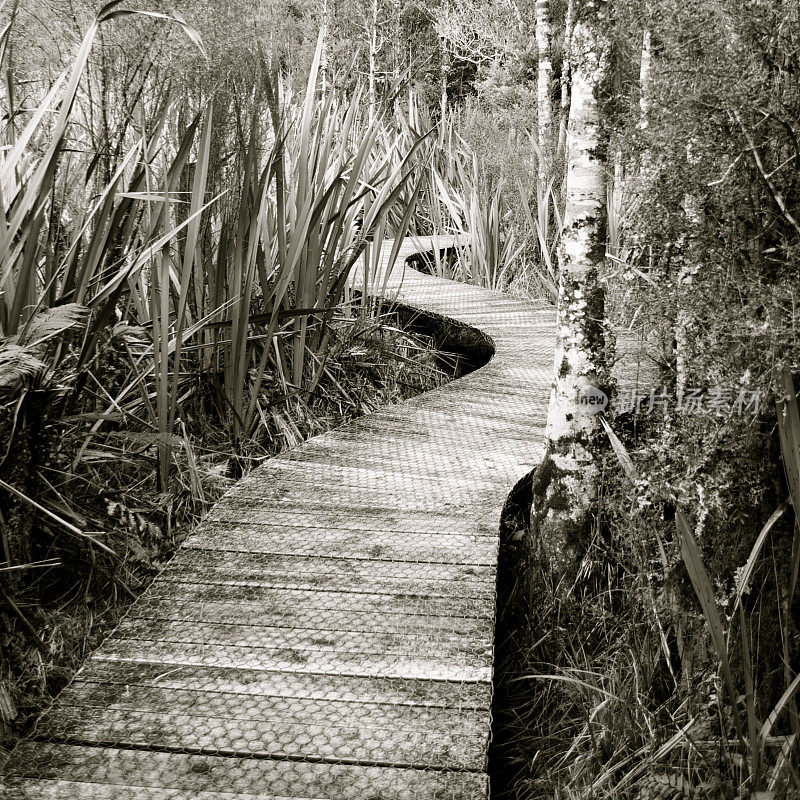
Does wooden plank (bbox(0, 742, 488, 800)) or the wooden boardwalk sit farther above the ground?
the wooden boardwalk

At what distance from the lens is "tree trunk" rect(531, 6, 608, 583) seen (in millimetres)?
1986

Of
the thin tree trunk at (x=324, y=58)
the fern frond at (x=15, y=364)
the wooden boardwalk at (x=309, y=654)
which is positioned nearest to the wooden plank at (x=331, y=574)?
the wooden boardwalk at (x=309, y=654)

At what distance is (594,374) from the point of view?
203 centimetres

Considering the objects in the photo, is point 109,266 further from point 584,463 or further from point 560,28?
point 560,28

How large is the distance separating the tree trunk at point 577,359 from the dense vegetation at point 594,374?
0.05 ft

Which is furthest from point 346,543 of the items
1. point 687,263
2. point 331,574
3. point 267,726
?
point 687,263

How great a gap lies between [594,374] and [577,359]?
5cm

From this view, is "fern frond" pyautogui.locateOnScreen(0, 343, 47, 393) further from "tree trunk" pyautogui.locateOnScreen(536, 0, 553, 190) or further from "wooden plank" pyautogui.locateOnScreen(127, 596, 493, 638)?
"tree trunk" pyautogui.locateOnScreen(536, 0, 553, 190)

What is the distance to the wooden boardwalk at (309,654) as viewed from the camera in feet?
4.29

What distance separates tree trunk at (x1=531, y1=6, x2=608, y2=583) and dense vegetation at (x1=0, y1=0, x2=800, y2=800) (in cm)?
1

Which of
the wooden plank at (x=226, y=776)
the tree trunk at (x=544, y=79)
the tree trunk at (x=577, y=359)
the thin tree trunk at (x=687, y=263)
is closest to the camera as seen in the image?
the wooden plank at (x=226, y=776)

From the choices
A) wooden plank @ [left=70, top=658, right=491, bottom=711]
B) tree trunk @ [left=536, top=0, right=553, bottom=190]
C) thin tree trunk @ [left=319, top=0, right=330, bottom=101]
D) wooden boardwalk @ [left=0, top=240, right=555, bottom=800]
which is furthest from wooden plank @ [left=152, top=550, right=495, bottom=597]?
tree trunk @ [left=536, top=0, right=553, bottom=190]

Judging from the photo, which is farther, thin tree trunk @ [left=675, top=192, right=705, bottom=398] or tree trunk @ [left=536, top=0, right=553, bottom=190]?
tree trunk @ [left=536, top=0, right=553, bottom=190]

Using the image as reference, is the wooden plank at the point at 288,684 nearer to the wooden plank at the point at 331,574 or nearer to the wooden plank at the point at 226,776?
the wooden plank at the point at 226,776
